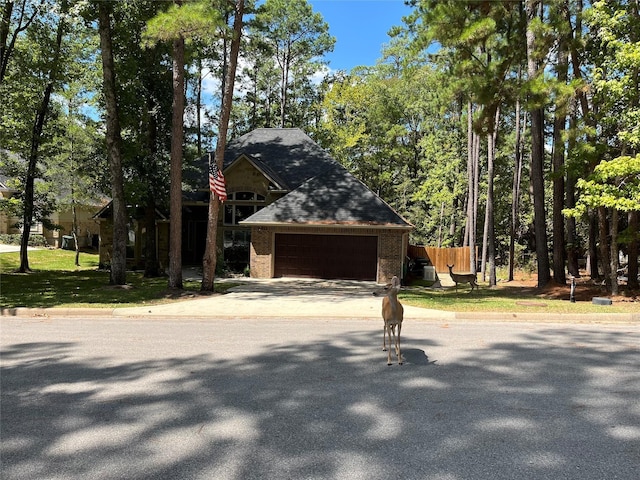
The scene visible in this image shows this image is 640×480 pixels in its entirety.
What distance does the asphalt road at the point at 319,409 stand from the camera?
149 inches

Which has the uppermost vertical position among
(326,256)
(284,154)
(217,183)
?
(284,154)

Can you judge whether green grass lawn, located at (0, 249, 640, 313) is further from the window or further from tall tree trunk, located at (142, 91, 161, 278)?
the window

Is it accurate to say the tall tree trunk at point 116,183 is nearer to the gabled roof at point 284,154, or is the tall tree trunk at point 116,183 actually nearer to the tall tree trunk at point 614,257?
the gabled roof at point 284,154

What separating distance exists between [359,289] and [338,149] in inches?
1016

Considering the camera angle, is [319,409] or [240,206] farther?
[240,206]

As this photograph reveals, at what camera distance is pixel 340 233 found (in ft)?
75.4

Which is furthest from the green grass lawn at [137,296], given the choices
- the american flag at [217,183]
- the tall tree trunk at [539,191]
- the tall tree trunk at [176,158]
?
the american flag at [217,183]

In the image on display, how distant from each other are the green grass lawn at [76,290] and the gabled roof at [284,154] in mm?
9226

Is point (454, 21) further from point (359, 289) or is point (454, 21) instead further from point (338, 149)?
point (338, 149)

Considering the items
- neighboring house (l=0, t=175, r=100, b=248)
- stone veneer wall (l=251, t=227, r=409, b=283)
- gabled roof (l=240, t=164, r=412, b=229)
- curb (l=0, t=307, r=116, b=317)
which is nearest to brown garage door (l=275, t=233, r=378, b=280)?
stone veneer wall (l=251, t=227, r=409, b=283)

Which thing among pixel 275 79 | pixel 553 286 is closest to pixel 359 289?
pixel 553 286

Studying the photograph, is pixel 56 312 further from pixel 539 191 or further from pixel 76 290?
pixel 539 191

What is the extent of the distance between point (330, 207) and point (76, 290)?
11.9 metres

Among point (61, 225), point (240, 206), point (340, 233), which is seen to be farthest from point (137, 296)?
point (61, 225)
